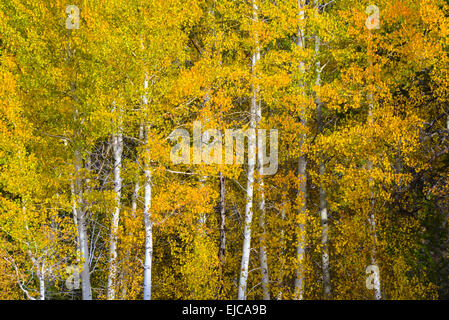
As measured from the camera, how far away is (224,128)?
1408 centimetres

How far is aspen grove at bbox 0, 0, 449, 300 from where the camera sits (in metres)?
12.5

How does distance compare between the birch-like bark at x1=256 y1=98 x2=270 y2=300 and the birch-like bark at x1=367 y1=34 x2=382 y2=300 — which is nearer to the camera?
the birch-like bark at x1=367 y1=34 x2=382 y2=300

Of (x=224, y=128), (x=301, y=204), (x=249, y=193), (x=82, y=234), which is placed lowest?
(x=82, y=234)

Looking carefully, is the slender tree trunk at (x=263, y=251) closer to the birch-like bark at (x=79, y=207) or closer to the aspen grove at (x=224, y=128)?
the aspen grove at (x=224, y=128)

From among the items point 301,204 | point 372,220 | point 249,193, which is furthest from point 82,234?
point 372,220

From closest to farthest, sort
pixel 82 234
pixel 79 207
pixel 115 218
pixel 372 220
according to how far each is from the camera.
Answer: pixel 79 207
pixel 82 234
pixel 115 218
pixel 372 220

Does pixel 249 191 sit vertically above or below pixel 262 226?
above

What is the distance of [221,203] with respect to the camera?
14.9 m

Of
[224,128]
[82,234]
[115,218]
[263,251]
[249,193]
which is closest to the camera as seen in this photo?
[82,234]

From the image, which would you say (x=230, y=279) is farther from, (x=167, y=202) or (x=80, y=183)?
(x=80, y=183)

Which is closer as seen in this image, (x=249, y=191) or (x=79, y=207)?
(x=79, y=207)

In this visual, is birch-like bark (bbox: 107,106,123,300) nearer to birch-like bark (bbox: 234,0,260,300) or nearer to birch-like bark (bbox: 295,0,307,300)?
birch-like bark (bbox: 234,0,260,300)

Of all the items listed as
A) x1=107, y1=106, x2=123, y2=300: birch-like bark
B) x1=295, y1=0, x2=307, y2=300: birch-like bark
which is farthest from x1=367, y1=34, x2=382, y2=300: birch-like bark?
x1=107, y1=106, x2=123, y2=300: birch-like bark

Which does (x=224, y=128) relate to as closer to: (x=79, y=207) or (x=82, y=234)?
(x=79, y=207)
